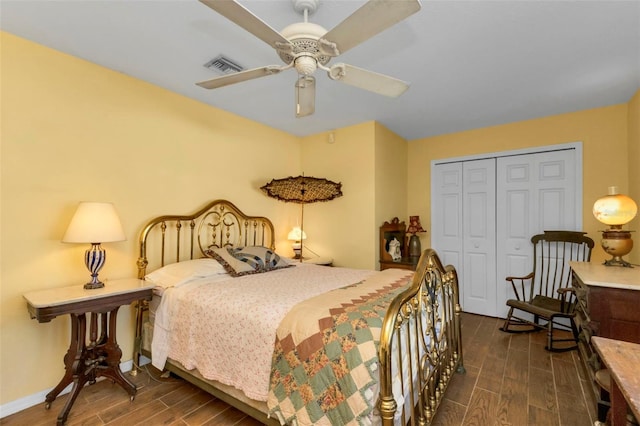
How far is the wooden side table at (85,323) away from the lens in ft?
5.95

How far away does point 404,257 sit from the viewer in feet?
13.3

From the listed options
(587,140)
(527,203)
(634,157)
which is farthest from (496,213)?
(634,157)

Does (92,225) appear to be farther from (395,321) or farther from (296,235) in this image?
(296,235)

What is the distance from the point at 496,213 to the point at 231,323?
3.56 meters

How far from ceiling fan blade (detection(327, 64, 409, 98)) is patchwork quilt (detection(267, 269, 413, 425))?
1303 mm

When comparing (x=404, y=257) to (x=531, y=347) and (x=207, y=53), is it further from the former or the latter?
(x=207, y=53)

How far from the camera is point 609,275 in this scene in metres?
1.95

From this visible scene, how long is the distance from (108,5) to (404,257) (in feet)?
12.7

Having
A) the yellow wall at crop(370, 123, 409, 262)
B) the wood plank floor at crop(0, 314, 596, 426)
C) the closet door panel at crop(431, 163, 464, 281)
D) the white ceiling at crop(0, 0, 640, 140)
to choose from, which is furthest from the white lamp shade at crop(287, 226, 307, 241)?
the wood plank floor at crop(0, 314, 596, 426)

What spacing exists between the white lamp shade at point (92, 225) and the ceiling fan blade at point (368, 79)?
6.19 feet

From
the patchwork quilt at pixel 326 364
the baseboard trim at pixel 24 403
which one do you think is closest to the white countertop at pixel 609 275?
the patchwork quilt at pixel 326 364

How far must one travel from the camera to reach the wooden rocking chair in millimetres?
3066

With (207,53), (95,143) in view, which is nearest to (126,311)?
(95,143)

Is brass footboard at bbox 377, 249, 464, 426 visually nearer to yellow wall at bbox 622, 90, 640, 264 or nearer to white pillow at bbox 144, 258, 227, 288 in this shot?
white pillow at bbox 144, 258, 227, 288
